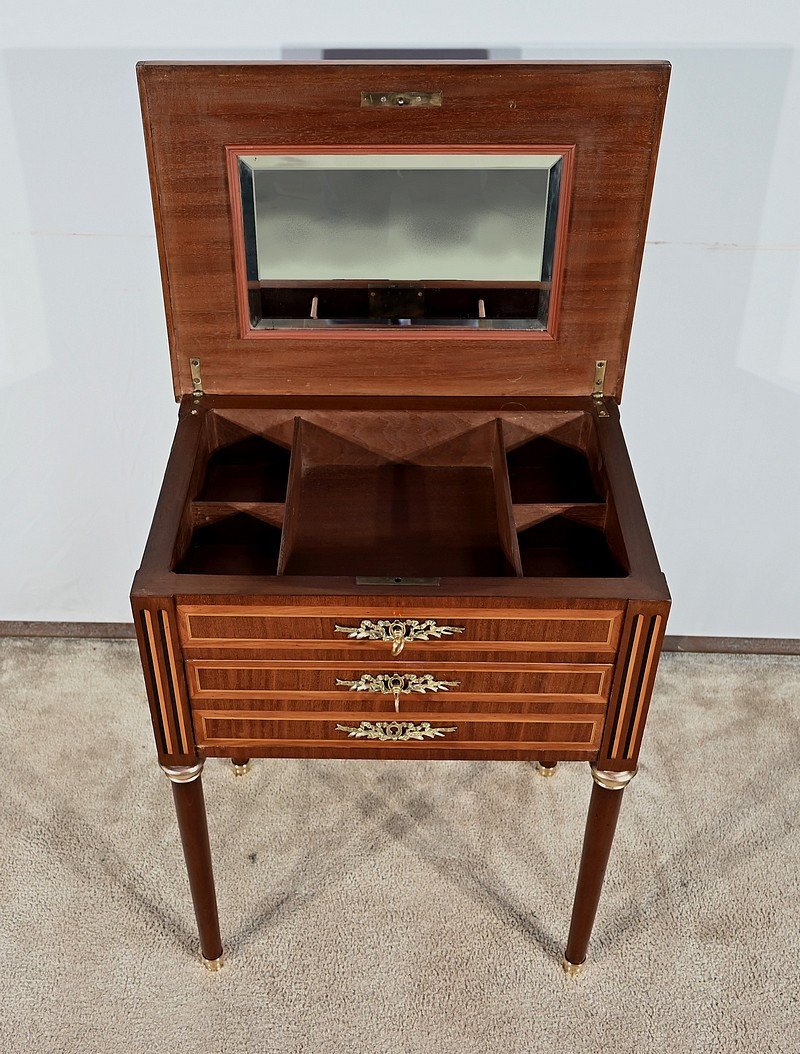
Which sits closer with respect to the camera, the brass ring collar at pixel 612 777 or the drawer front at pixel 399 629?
the drawer front at pixel 399 629

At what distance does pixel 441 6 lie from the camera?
4.88 ft

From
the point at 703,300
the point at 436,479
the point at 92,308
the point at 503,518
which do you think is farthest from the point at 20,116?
the point at 703,300

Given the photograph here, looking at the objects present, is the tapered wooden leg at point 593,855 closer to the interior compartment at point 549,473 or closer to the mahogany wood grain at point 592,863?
the mahogany wood grain at point 592,863

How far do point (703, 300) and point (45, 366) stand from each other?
1109 millimetres

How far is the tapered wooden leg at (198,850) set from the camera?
1393 millimetres

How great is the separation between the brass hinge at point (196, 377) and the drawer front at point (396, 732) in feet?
1.50

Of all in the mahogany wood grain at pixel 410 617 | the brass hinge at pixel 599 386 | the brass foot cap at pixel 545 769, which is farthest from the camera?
the brass foot cap at pixel 545 769

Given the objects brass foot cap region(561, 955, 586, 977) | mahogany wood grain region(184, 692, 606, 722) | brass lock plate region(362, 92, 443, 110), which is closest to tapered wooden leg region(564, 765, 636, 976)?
brass foot cap region(561, 955, 586, 977)

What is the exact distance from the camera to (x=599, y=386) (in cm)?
150

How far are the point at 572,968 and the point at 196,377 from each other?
104cm

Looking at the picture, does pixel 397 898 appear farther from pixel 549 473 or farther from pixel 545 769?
pixel 549 473

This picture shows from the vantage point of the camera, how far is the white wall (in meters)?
1.51

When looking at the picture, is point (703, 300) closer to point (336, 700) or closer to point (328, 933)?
Answer: point (336, 700)

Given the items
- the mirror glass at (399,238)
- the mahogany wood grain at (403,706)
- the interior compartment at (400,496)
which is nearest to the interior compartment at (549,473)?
the interior compartment at (400,496)
